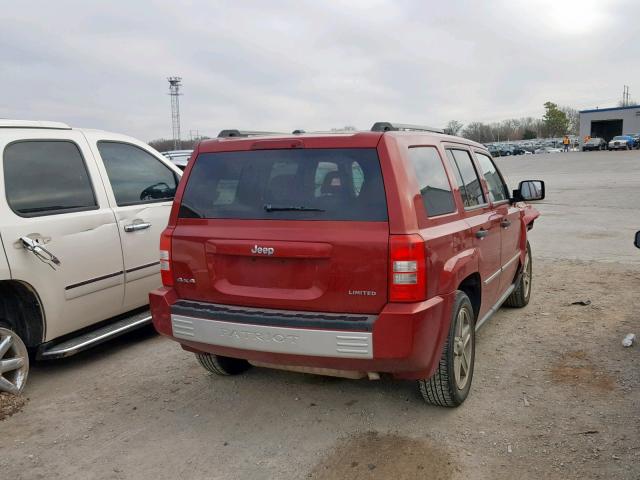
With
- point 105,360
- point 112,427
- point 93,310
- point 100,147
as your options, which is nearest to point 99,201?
point 100,147

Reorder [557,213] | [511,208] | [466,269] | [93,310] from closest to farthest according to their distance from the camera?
[466,269], [93,310], [511,208], [557,213]

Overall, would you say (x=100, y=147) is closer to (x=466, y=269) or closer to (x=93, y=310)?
(x=93, y=310)

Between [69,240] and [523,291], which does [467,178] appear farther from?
[69,240]

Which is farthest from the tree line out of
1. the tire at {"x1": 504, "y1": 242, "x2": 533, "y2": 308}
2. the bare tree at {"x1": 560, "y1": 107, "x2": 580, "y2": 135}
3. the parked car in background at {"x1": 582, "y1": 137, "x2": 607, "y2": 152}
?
the tire at {"x1": 504, "y1": 242, "x2": 533, "y2": 308}

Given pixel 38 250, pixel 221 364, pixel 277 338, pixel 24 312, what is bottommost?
pixel 221 364

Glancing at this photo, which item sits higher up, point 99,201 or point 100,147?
point 100,147

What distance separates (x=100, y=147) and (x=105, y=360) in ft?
6.25

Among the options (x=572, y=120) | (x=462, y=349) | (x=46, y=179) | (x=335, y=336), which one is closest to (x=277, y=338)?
(x=335, y=336)

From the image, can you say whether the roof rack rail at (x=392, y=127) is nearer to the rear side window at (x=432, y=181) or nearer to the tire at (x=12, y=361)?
the rear side window at (x=432, y=181)

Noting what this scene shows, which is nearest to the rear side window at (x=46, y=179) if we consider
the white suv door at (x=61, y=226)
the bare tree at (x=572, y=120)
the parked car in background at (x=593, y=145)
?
the white suv door at (x=61, y=226)

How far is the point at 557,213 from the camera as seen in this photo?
14.3 meters

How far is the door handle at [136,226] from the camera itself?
4.80 meters

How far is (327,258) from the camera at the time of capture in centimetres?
302

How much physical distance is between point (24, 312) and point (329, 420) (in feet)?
8.18
